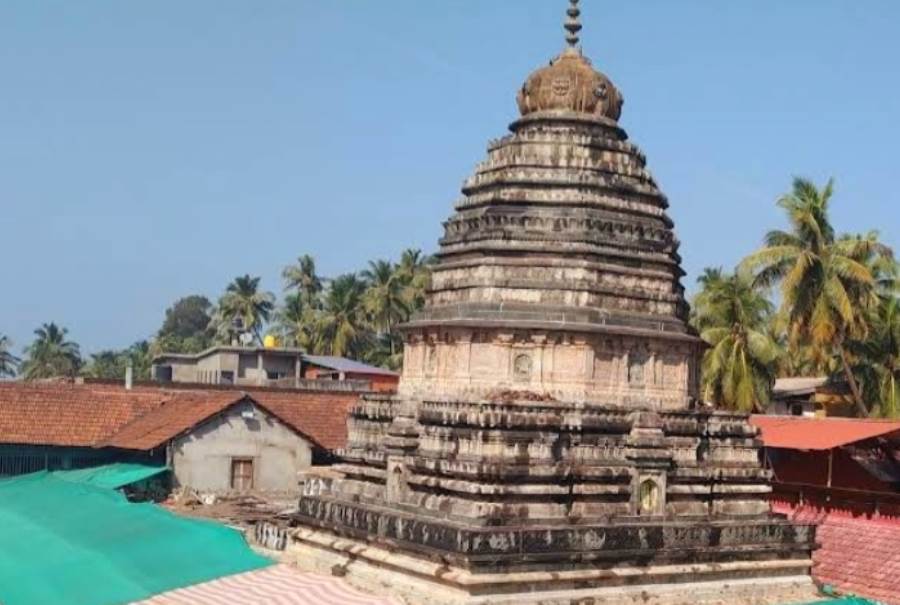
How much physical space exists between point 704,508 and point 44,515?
14840 mm

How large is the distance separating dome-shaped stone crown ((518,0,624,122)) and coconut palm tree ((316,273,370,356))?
149 ft

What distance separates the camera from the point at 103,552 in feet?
77.6

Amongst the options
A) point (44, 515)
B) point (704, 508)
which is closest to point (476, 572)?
point (704, 508)

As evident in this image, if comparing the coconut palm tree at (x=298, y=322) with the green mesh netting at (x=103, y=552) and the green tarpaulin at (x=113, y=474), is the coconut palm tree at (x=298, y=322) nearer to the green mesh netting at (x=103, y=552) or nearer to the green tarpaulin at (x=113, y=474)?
the green tarpaulin at (x=113, y=474)

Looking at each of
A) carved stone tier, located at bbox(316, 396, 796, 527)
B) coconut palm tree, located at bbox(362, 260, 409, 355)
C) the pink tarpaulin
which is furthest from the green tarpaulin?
coconut palm tree, located at bbox(362, 260, 409, 355)

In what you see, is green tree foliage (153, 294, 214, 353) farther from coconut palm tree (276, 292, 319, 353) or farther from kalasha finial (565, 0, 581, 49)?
kalasha finial (565, 0, 581, 49)

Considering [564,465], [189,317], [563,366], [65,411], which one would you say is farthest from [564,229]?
[189,317]

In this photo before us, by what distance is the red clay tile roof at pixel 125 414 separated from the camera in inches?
1379

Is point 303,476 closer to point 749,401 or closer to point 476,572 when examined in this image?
point 476,572

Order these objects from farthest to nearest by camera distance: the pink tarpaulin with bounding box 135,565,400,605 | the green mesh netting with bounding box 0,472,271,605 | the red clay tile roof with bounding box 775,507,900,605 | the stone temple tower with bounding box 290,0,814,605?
the red clay tile roof with bounding box 775,507,900,605 < the green mesh netting with bounding box 0,472,271,605 < the pink tarpaulin with bounding box 135,565,400,605 < the stone temple tower with bounding box 290,0,814,605

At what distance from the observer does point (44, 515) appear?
2720 cm

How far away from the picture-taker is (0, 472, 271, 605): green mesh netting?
21688mm

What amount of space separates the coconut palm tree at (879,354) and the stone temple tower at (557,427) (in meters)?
16.2

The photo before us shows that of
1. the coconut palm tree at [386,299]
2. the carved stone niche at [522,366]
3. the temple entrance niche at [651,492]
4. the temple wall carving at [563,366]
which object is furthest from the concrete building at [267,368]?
the temple entrance niche at [651,492]
